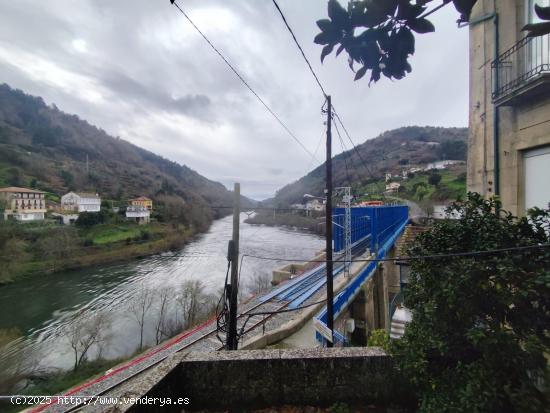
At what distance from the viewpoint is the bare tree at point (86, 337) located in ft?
52.0

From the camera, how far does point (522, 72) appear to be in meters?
3.87

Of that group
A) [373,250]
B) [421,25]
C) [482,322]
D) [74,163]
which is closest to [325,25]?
[421,25]

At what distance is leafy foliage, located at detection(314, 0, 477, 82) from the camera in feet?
4.25

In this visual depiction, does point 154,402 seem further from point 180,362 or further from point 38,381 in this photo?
point 38,381

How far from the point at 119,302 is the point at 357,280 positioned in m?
21.7

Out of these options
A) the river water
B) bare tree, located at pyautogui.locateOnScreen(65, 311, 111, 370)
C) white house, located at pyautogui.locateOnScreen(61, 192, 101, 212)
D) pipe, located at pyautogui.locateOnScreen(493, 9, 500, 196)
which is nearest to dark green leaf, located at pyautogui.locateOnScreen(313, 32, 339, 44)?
pipe, located at pyautogui.locateOnScreen(493, 9, 500, 196)

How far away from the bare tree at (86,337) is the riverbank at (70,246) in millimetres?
16626

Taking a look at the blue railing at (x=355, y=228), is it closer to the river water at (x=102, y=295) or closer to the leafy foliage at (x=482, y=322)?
the leafy foliage at (x=482, y=322)

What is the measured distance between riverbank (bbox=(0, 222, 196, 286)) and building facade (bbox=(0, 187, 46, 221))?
252 inches

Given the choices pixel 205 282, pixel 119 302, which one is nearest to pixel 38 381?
pixel 119 302

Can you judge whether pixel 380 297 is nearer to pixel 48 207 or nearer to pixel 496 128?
pixel 496 128

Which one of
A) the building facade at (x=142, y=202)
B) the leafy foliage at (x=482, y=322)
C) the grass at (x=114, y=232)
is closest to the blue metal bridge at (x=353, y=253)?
the leafy foliage at (x=482, y=322)

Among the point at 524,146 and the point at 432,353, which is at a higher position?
the point at 524,146

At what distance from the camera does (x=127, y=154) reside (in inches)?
4660
